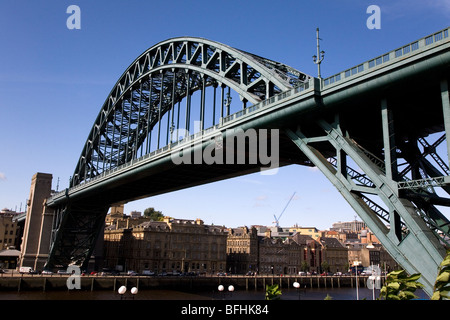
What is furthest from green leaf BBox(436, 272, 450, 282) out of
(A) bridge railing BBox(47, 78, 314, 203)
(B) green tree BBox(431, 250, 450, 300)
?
(A) bridge railing BBox(47, 78, 314, 203)

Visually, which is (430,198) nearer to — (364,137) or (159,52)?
(364,137)

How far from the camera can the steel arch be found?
37.9 metres

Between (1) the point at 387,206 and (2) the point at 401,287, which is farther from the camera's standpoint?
(1) the point at 387,206

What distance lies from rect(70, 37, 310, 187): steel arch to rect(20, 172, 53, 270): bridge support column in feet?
21.6

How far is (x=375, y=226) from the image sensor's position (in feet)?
74.4

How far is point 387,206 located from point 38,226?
82772mm

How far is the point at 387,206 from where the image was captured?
72.6 ft

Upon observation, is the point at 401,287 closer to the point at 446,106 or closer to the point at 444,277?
the point at 444,277

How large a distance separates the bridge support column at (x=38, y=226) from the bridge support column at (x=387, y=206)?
74.3 m

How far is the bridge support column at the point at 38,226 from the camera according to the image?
3378 inches

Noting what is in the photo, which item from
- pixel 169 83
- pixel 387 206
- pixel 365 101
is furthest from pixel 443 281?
pixel 169 83

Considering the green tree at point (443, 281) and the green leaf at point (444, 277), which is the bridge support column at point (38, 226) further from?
the green leaf at point (444, 277)

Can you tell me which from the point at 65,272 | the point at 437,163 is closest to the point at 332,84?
the point at 437,163

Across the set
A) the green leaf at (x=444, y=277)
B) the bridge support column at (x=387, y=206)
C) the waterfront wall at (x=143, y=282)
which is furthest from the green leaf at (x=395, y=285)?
the waterfront wall at (x=143, y=282)
